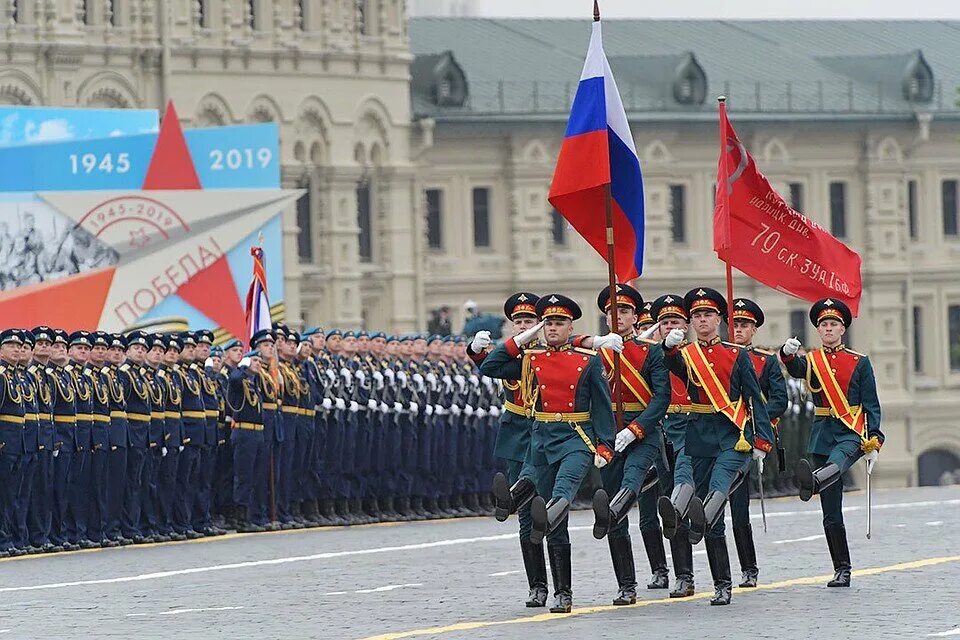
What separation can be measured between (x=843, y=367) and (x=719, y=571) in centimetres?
191

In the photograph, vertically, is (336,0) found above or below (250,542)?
above

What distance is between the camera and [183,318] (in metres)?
33.5

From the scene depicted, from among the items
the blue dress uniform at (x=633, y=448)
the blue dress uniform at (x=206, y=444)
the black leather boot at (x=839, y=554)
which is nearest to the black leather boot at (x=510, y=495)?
the blue dress uniform at (x=633, y=448)

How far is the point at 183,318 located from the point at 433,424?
6.16 meters

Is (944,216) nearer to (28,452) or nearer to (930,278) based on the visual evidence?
(930,278)

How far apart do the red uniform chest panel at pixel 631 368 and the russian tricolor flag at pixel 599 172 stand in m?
0.57

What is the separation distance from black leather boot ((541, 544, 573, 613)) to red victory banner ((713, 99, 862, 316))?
3.65 m

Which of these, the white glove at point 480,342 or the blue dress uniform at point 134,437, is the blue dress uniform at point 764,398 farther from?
the blue dress uniform at point 134,437

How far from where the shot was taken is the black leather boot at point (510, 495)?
16.8m

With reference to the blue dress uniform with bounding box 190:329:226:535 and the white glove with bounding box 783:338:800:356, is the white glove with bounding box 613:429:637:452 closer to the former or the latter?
the white glove with bounding box 783:338:800:356

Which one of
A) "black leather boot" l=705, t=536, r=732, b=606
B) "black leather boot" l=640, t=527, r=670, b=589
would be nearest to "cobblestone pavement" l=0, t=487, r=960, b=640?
"black leather boot" l=705, t=536, r=732, b=606

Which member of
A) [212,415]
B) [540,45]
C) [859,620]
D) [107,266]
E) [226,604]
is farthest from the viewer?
[540,45]

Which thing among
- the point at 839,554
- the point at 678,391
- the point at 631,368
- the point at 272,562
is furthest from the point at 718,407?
the point at 272,562

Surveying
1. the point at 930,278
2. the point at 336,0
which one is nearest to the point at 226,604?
the point at 336,0
